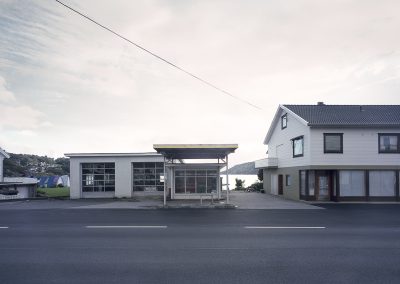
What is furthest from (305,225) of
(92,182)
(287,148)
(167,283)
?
(92,182)

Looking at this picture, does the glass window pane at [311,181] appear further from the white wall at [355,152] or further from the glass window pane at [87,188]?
the glass window pane at [87,188]

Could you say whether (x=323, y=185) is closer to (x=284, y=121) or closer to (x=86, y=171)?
(x=284, y=121)

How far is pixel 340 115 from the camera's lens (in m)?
26.4

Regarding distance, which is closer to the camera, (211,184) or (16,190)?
(211,184)

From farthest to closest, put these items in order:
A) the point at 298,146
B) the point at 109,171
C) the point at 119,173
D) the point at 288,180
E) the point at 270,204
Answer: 1. the point at 288,180
2. the point at 109,171
3. the point at 119,173
4. the point at 298,146
5. the point at 270,204

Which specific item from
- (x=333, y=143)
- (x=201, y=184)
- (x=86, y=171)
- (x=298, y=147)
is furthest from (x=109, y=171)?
(x=333, y=143)

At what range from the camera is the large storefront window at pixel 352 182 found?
24.8m

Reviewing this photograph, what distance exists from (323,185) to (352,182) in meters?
2.06

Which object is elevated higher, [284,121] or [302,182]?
[284,121]

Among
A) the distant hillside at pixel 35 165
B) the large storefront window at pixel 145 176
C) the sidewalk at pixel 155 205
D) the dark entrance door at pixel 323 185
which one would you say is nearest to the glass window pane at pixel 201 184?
the sidewalk at pixel 155 205

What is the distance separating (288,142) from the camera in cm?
2927

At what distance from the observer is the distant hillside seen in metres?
72.3

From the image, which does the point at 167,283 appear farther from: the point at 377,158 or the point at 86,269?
the point at 377,158

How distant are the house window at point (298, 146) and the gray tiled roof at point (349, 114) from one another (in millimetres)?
1951
